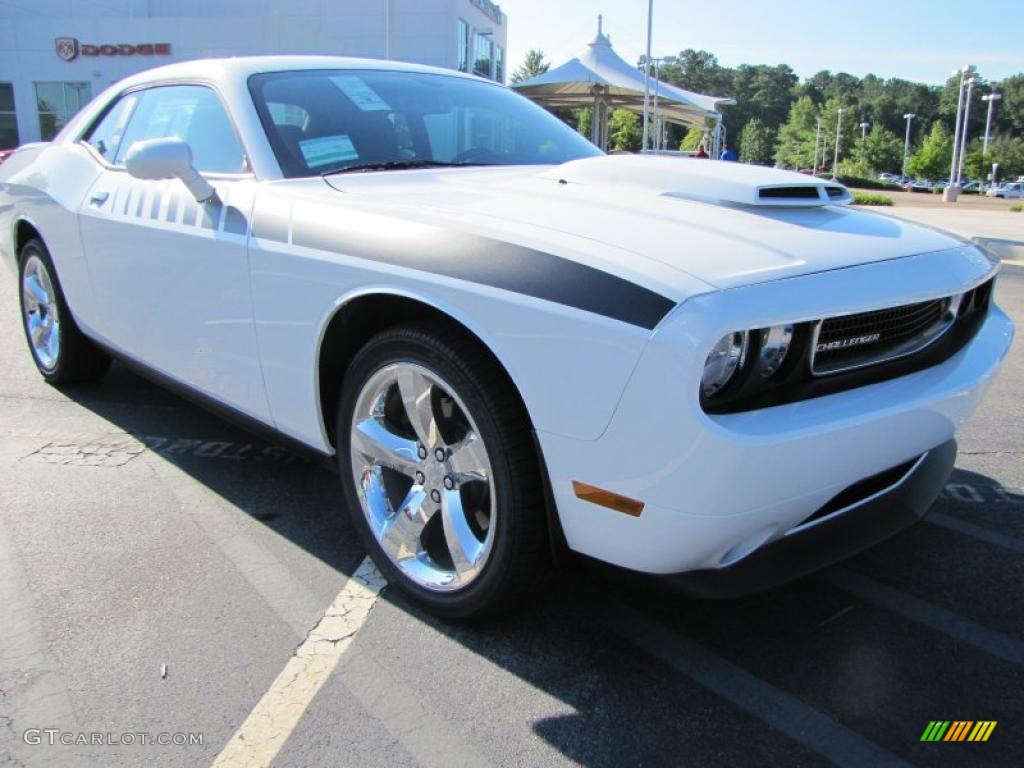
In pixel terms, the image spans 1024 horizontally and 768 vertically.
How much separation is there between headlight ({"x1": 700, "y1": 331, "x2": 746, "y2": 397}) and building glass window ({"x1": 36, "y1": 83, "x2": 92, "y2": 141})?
4265cm

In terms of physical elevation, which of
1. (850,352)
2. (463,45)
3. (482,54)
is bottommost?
(850,352)

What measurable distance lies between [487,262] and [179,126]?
1997 mm

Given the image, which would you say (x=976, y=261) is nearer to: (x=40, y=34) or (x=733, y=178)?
(x=733, y=178)

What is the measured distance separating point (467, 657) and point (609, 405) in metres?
0.87

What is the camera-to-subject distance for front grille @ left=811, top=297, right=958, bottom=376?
1979mm

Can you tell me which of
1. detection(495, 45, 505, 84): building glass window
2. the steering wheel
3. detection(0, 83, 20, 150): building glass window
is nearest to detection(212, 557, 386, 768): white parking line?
the steering wheel

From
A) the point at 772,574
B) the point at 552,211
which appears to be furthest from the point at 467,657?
the point at 552,211

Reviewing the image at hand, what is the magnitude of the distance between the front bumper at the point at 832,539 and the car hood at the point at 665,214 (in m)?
0.62

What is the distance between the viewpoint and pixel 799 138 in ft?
320

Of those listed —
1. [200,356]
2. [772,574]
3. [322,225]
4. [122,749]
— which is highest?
[322,225]

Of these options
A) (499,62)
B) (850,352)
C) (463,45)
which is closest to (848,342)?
(850,352)

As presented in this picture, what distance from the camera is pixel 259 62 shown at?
3.25 metres

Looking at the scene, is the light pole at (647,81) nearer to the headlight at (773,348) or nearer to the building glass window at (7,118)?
the headlight at (773,348)

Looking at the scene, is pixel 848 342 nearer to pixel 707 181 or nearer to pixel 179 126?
pixel 707 181
